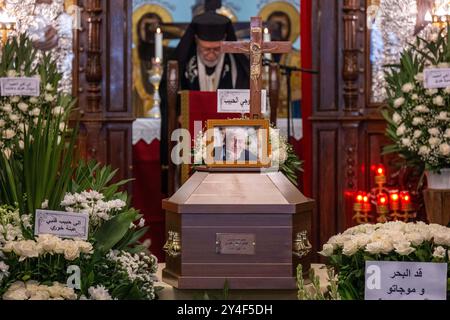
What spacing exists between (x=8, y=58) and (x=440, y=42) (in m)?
3.06

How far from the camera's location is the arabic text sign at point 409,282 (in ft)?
9.37

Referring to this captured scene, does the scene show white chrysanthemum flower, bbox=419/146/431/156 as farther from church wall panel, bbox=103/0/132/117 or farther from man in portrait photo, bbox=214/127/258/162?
church wall panel, bbox=103/0/132/117

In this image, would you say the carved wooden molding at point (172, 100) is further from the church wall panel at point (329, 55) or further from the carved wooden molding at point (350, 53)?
the carved wooden molding at point (350, 53)

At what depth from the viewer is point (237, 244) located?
3.50 metres

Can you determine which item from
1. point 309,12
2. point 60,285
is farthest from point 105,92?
point 60,285

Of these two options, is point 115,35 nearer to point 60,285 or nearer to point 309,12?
point 309,12

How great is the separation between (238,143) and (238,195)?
31 centimetres

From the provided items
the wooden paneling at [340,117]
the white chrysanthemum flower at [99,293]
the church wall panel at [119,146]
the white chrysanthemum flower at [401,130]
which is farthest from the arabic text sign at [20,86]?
the white chrysanthemum flower at [99,293]

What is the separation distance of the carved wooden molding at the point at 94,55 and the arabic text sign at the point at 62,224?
4540 mm

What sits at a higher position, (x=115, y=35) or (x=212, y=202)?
(x=115, y=35)

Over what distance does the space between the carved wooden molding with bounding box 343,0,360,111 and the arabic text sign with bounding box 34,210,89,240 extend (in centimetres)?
475

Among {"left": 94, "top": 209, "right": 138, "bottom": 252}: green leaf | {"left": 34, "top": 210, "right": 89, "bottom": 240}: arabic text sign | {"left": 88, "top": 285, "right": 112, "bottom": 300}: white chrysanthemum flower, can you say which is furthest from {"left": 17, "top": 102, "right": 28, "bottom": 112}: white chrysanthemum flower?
{"left": 88, "top": 285, "right": 112, "bottom": 300}: white chrysanthemum flower

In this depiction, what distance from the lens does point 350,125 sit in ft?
25.2
